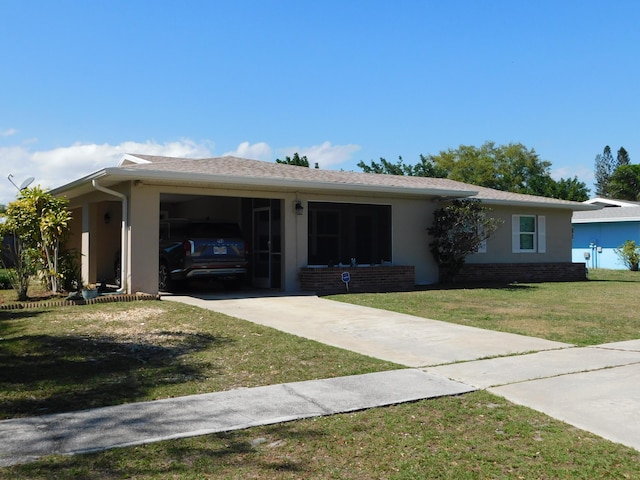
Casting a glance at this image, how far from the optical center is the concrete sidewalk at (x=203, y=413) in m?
4.41

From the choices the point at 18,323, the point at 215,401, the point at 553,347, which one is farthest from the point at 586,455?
the point at 18,323

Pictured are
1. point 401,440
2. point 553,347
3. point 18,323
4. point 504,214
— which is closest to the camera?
point 401,440

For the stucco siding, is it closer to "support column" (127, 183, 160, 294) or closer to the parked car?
the parked car

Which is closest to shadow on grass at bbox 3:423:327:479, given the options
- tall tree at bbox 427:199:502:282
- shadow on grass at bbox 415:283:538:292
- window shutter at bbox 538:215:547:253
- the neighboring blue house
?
shadow on grass at bbox 415:283:538:292

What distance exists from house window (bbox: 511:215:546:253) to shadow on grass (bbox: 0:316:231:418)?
49.8ft

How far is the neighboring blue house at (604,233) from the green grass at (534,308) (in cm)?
1401

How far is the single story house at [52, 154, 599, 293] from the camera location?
13.6 metres

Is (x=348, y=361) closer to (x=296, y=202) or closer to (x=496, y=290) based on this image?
(x=296, y=202)

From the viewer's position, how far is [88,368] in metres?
→ 6.73

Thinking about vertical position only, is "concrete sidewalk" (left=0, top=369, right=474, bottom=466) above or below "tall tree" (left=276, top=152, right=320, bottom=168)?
below

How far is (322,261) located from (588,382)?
12896 millimetres

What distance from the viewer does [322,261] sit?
18.8m

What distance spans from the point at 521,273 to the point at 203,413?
17.5 metres

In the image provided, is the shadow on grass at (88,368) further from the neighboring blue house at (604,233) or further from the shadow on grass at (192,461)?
the neighboring blue house at (604,233)
